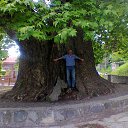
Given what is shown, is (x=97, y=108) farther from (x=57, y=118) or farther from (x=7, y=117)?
(x=7, y=117)

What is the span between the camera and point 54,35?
6.72 m

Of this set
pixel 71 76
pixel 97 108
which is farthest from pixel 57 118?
pixel 71 76

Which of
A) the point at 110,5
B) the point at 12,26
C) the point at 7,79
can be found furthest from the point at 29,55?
the point at 7,79

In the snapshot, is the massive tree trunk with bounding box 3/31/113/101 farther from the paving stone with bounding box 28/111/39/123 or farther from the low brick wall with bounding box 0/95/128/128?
the paving stone with bounding box 28/111/39/123

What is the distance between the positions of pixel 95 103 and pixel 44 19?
2.81m

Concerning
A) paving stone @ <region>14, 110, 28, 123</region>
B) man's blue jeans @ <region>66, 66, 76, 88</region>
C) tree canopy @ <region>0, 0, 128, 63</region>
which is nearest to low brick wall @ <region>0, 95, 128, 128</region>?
paving stone @ <region>14, 110, 28, 123</region>

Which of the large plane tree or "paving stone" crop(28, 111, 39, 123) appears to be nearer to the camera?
the large plane tree

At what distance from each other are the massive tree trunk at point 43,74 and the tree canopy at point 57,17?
2140mm

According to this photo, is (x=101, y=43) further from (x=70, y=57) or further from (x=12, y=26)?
(x=12, y=26)

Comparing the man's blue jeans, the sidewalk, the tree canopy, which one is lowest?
the sidewalk

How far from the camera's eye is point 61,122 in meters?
7.07

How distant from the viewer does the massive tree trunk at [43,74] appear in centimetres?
906

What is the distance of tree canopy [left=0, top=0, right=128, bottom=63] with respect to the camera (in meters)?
5.90

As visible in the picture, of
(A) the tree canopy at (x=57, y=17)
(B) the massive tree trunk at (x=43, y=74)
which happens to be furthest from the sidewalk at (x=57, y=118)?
(A) the tree canopy at (x=57, y=17)
